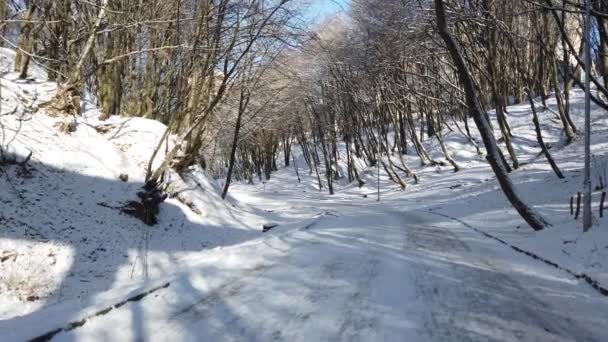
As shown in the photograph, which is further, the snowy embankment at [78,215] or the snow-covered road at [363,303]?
the snowy embankment at [78,215]

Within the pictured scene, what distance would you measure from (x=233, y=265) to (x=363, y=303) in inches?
95.6

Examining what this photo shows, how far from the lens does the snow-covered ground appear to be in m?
4.00

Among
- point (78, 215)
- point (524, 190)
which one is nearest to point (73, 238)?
point (78, 215)

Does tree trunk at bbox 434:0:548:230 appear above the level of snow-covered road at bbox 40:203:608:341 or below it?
above

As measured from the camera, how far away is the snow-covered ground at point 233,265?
400 cm

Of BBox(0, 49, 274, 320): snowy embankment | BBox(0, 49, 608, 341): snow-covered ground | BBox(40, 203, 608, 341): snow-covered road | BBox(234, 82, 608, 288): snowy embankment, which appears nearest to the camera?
BBox(40, 203, 608, 341): snow-covered road

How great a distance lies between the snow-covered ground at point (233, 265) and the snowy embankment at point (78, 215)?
4 centimetres

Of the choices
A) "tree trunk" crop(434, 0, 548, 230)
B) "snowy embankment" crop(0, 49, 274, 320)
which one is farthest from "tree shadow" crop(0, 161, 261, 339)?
"tree trunk" crop(434, 0, 548, 230)

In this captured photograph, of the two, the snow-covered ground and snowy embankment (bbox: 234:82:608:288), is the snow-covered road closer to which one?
the snow-covered ground

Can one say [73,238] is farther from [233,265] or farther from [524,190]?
[524,190]

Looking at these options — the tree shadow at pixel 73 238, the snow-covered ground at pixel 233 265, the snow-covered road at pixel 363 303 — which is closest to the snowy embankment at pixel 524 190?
the snow-covered ground at pixel 233 265

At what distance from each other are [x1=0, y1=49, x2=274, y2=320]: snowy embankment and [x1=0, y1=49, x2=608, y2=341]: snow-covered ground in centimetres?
4

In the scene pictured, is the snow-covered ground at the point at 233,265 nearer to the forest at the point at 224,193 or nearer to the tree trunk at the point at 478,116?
the forest at the point at 224,193

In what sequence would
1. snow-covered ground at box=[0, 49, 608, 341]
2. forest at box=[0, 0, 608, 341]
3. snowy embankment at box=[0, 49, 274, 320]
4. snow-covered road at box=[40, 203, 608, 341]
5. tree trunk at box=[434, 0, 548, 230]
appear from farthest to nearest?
1. tree trunk at box=[434, 0, 548, 230]
2. snowy embankment at box=[0, 49, 274, 320]
3. forest at box=[0, 0, 608, 341]
4. snow-covered ground at box=[0, 49, 608, 341]
5. snow-covered road at box=[40, 203, 608, 341]
